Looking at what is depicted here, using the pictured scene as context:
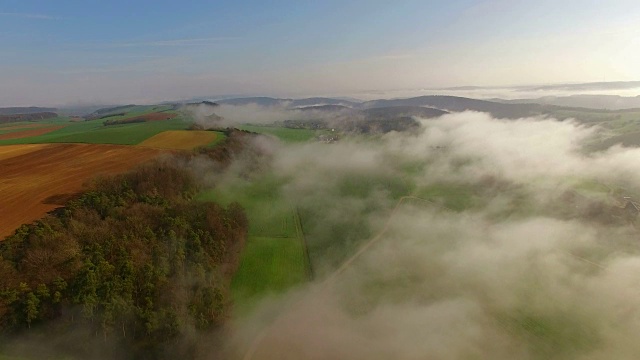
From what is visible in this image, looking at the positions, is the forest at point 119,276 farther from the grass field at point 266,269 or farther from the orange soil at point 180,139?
the orange soil at point 180,139

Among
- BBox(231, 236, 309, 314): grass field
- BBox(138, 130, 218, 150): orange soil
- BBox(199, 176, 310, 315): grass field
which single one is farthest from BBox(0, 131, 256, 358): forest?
BBox(138, 130, 218, 150): orange soil

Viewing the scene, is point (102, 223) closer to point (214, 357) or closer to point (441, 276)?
point (214, 357)

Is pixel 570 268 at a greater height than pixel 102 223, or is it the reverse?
pixel 102 223

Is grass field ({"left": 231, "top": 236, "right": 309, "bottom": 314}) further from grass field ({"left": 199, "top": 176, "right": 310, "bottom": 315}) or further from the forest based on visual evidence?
the forest

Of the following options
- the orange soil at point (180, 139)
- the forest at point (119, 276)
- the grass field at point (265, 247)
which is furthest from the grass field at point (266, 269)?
the orange soil at point (180, 139)

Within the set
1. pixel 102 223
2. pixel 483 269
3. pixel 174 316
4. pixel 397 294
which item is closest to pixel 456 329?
pixel 397 294

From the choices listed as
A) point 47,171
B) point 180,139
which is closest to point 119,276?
point 47,171
